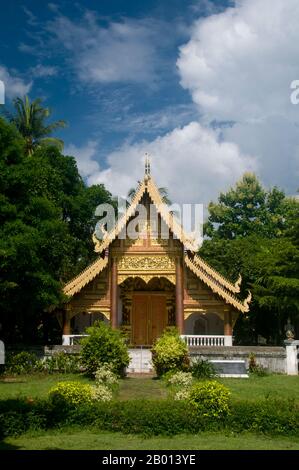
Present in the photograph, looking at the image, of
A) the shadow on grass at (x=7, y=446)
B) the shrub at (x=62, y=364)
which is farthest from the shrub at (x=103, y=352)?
the shadow on grass at (x=7, y=446)

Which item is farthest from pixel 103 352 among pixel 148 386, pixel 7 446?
pixel 7 446

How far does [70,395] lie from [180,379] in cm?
513

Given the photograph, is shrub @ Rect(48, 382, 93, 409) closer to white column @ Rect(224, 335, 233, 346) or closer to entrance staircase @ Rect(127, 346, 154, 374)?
entrance staircase @ Rect(127, 346, 154, 374)

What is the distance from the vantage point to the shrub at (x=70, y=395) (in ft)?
36.1

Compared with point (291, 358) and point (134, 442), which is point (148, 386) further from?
point (291, 358)

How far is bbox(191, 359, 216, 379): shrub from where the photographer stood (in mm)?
17422

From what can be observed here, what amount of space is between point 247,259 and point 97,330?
14997 mm

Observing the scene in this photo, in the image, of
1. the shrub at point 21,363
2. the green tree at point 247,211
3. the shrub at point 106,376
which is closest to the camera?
the shrub at point 106,376

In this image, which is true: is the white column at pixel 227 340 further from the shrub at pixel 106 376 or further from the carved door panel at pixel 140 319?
the shrub at pixel 106 376

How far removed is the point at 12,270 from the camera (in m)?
17.9

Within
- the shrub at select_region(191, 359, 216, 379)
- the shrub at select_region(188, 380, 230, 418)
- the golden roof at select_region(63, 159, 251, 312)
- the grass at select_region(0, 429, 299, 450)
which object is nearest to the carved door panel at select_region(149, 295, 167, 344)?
the golden roof at select_region(63, 159, 251, 312)

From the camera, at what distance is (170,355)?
1744 cm

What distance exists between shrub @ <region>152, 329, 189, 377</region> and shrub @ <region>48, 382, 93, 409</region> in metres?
5.68

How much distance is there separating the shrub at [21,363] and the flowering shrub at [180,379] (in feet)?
19.1
